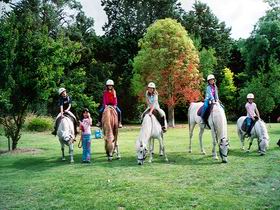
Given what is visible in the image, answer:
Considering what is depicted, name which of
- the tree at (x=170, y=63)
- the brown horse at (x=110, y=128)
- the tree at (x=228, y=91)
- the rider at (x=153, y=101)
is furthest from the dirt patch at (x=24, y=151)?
the tree at (x=228, y=91)

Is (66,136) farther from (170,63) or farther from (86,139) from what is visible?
(170,63)

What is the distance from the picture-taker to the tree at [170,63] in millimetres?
35469

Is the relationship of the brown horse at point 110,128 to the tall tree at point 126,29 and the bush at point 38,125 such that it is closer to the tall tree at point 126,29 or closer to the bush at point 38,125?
the bush at point 38,125

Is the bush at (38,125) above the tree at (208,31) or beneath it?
beneath

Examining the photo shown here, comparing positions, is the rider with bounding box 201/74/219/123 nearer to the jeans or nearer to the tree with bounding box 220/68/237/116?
the jeans

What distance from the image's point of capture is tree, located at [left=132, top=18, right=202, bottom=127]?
3547cm

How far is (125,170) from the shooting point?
11.8m

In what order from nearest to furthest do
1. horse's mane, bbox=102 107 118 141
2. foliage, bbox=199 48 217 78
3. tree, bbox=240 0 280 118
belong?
1. horse's mane, bbox=102 107 118 141
2. tree, bbox=240 0 280 118
3. foliage, bbox=199 48 217 78

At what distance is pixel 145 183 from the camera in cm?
994

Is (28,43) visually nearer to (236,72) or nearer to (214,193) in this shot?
(214,193)

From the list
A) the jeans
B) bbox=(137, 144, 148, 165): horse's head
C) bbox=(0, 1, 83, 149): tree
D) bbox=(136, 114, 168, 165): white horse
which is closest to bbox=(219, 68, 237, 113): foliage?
bbox=(0, 1, 83, 149): tree

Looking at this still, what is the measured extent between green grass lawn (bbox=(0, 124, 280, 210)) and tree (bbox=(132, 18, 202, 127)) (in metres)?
21.3

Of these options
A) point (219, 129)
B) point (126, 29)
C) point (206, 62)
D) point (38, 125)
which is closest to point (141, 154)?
point (219, 129)

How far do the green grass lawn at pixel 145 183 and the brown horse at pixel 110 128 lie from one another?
18.6 inches
